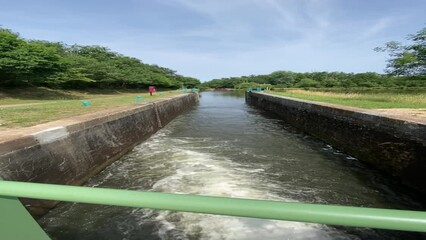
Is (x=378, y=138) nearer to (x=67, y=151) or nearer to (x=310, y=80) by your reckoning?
(x=67, y=151)

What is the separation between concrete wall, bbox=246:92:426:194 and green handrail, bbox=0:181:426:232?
5547 mm

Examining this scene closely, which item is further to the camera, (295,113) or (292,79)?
(292,79)

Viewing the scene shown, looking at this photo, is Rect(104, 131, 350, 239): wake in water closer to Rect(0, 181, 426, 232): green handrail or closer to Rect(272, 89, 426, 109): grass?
Rect(0, 181, 426, 232): green handrail

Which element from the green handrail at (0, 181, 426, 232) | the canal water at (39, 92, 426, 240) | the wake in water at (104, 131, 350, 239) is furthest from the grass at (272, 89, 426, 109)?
the green handrail at (0, 181, 426, 232)

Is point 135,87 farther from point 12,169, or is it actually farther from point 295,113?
point 12,169

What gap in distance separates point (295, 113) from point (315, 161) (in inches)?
312

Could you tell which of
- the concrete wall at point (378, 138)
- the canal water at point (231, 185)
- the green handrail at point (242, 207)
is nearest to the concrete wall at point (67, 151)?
the canal water at point (231, 185)

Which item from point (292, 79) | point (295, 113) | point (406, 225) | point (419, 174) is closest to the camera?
point (406, 225)

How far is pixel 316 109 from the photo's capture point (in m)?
12.5

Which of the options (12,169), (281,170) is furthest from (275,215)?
(281,170)

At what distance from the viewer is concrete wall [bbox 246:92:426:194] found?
585cm

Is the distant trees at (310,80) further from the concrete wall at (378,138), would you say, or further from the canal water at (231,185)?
the canal water at (231,185)

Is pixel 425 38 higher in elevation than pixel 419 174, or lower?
higher

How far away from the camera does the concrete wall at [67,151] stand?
470 centimetres
